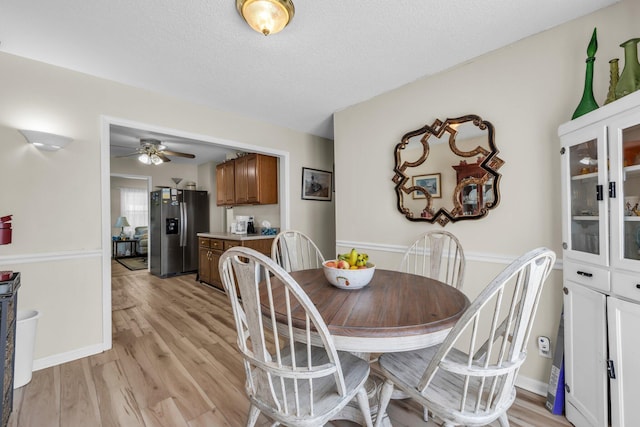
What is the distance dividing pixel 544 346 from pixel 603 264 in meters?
0.78

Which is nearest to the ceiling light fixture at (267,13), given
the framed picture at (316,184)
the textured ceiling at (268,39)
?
the textured ceiling at (268,39)

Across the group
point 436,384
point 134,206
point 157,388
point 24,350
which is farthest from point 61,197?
point 134,206

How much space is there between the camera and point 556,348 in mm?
1670

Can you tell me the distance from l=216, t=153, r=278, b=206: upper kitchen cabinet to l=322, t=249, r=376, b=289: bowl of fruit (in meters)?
2.77

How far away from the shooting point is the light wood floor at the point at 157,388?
1.56 metres

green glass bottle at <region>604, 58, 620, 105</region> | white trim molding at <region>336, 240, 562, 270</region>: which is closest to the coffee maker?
white trim molding at <region>336, 240, 562, 270</region>

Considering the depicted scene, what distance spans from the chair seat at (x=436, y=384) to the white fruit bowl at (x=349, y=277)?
0.36m

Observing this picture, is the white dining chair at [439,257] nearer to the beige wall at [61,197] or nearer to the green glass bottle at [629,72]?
the green glass bottle at [629,72]

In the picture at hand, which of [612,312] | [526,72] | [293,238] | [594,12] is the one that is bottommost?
[612,312]

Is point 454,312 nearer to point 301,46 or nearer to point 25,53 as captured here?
point 301,46

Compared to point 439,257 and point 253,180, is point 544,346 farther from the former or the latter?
point 253,180

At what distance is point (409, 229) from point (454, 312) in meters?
1.42

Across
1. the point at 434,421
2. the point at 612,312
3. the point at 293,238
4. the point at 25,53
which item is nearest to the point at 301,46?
the point at 293,238

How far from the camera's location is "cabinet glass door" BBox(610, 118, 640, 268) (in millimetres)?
1244
